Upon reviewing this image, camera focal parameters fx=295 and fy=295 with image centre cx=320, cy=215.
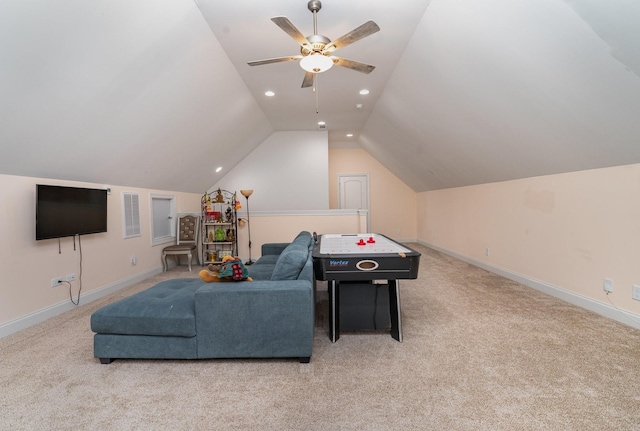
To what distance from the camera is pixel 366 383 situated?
1896 millimetres

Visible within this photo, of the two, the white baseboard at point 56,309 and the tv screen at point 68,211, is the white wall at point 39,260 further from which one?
the tv screen at point 68,211

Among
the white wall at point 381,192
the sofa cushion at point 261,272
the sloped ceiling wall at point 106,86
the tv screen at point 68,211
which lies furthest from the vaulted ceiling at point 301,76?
the white wall at point 381,192

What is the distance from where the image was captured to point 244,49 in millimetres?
3330

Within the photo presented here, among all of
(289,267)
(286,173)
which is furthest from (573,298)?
(286,173)

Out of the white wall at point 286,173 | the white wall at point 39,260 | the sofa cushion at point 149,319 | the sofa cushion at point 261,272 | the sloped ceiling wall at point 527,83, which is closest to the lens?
the sloped ceiling wall at point 527,83

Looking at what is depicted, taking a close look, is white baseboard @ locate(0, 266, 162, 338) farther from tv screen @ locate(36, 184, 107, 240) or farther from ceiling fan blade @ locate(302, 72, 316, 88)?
ceiling fan blade @ locate(302, 72, 316, 88)

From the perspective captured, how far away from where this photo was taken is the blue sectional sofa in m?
2.10

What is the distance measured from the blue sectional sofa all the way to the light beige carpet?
0.11 meters

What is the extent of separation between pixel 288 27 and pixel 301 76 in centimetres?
189

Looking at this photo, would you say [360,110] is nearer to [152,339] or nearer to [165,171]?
[165,171]

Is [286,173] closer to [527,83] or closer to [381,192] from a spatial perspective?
[381,192]

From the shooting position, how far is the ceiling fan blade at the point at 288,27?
2.06m

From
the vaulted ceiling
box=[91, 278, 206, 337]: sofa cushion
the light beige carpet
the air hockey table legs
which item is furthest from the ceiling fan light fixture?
the light beige carpet

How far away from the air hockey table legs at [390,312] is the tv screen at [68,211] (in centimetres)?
288
